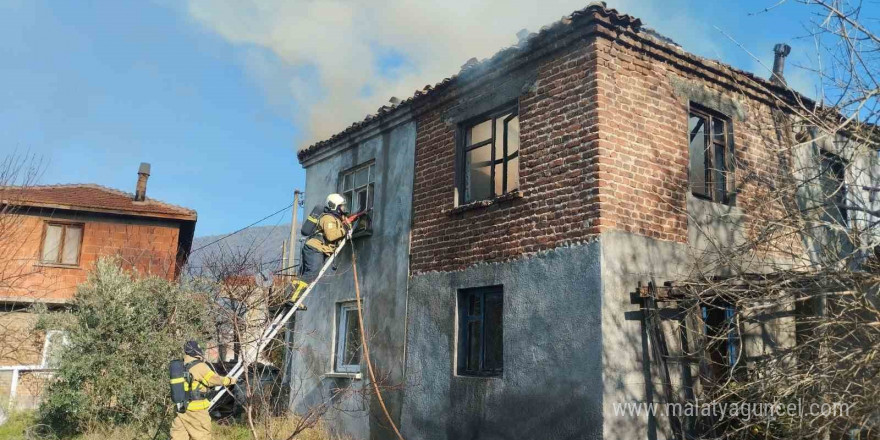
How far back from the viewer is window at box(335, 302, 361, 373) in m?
12.1

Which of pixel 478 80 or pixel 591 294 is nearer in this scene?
pixel 591 294

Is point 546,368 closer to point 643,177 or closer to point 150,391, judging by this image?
point 643,177

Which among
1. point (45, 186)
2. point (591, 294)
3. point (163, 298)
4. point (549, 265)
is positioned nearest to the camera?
point (591, 294)

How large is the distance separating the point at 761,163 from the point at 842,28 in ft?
13.0

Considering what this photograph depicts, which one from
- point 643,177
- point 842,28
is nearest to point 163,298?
point 643,177

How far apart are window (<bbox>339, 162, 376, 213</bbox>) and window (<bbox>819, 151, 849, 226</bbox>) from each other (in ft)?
23.4

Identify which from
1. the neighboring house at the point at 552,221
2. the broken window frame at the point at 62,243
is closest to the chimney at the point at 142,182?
the broken window frame at the point at 62,243

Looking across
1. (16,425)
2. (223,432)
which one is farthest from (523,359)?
(16,425)

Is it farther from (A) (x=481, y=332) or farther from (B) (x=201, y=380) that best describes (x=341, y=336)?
(A) (x=481, y=332)

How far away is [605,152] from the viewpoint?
8.37 meters

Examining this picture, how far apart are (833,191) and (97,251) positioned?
1852 cm

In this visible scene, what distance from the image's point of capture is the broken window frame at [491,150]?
9.88 meters

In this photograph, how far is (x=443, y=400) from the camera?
32.1 feet

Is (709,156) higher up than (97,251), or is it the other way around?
Answer: (709,156)
